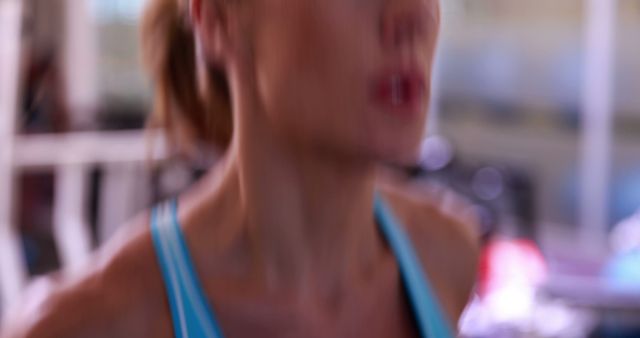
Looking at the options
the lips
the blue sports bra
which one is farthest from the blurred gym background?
the lips

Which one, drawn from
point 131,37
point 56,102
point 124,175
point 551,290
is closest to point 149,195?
point 124,175

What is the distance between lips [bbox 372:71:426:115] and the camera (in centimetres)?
67

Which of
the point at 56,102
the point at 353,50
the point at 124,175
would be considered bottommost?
the point at 124,175

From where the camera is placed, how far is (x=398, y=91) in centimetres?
68

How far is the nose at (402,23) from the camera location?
2.23 ft

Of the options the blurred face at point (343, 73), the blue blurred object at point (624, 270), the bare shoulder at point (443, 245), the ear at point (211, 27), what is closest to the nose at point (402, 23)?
the blurred face at point (343, 73)

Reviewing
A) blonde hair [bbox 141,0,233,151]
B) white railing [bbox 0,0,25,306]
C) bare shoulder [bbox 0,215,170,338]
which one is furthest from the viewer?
white railing [bbox 0,0,25,306]

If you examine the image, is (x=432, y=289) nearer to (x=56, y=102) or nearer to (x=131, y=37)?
(x=56, y=102)

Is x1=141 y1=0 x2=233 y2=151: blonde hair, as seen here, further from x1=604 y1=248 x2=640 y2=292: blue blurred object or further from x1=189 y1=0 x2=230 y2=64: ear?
x1=604 y1=248 x2=640 y2=292: blue blurred object

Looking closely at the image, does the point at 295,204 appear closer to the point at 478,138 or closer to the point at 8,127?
the point at 8,127

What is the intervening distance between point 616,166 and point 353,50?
11.7 ft

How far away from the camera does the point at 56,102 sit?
3434 millimetres

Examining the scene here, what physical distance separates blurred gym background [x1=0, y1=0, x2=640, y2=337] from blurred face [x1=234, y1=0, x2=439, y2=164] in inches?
69.5

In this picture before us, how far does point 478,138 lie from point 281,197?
12.3ft
